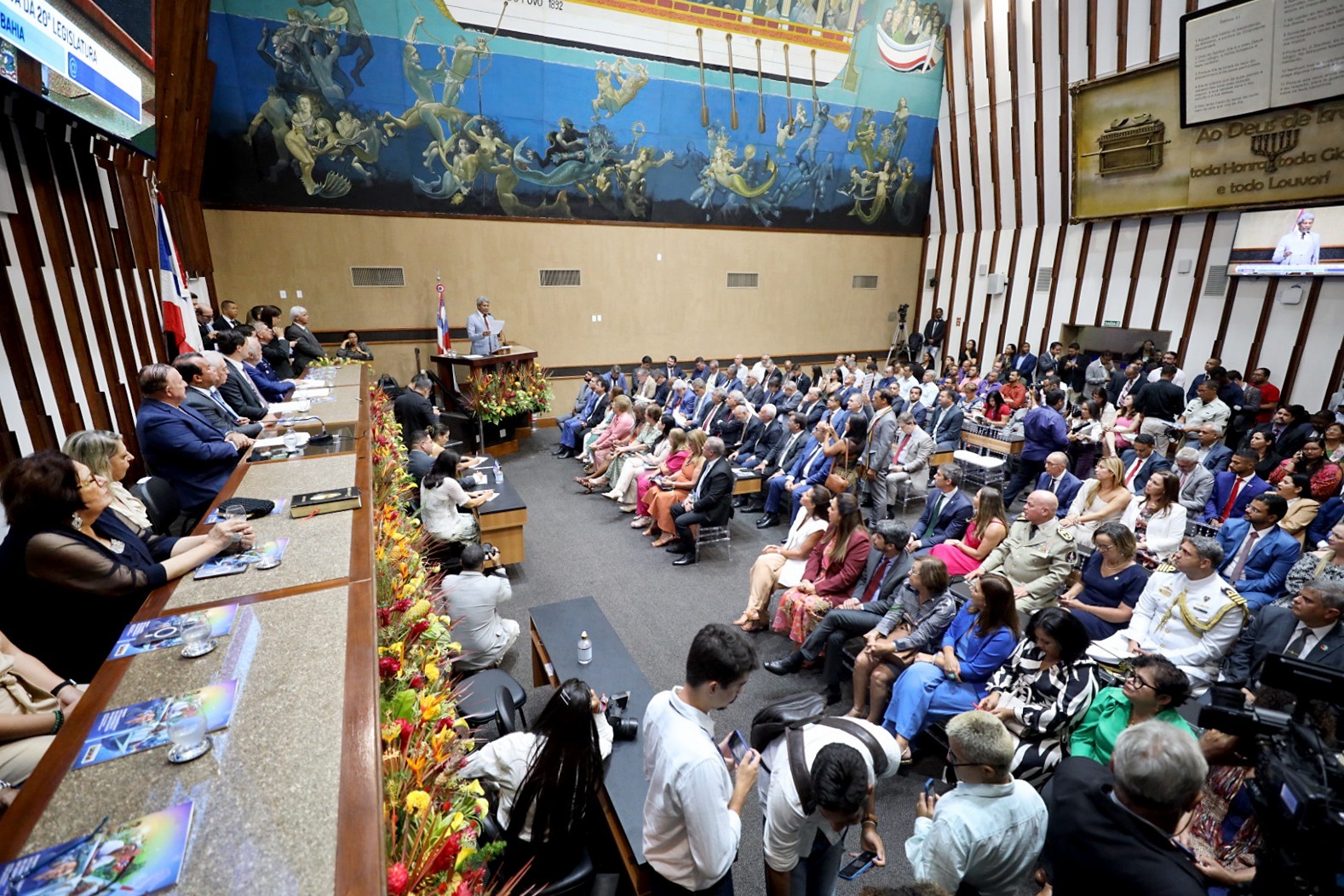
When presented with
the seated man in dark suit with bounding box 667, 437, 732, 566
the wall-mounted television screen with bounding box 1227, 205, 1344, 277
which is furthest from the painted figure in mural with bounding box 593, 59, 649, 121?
the wall-mounted television screen with bounding box 1227, 205, 1344, 277

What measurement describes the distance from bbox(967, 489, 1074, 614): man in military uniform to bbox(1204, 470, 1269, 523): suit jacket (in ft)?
6.85

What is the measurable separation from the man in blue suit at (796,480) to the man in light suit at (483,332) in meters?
5.36

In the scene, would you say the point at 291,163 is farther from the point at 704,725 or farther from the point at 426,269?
the point at 704,725

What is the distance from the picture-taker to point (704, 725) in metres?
1.80

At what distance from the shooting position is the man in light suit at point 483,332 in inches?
380

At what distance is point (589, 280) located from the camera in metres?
11.7

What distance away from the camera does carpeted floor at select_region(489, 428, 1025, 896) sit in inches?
112

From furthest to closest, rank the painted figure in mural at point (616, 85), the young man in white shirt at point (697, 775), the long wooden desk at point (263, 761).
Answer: the painted figure in mural at point (616, 85)
the young man in white shirt at point (697, 775)
the long wooden desk at point (263, 761)

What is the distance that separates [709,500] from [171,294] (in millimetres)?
5125

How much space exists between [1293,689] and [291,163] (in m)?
11.8

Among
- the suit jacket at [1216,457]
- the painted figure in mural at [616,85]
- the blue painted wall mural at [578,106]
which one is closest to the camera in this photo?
the suit jacket at [1216,457]

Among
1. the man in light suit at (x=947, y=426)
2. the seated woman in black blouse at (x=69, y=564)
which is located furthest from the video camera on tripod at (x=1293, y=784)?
the man in light suit at (x=947, y=426)

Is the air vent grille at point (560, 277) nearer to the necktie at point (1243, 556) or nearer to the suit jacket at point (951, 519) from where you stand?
the suit jacket at point (951, 519)

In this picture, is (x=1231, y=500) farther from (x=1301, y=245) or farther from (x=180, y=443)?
(x=180, y=443)
